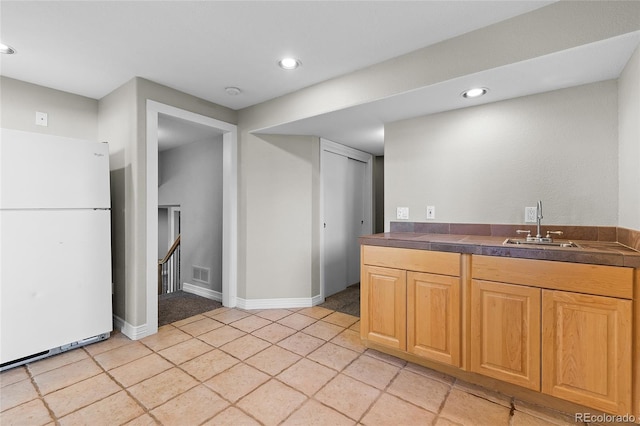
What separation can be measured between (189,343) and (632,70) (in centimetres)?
367

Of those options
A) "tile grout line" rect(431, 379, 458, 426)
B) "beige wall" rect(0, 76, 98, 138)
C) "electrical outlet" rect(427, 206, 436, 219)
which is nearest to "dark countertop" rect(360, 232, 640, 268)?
"electrical outlet" rect(427, 206, 436, 219)

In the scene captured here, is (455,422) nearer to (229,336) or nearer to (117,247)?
(229,336)

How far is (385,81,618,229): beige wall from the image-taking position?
1.99 metres

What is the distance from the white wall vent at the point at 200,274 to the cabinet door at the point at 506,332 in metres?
3.43

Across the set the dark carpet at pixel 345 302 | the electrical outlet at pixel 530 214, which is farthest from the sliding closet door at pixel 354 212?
the electrical outlet at pixel 530 214

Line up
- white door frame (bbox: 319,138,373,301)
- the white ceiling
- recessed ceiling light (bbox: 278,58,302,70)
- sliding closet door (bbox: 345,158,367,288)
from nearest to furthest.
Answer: the white ceiling
recessed ceiling light (bbox: 278,58,302,70)
white door frame (bbox: 319,138,373,301)
sliding closet door (bbox: 345,158,367,288)

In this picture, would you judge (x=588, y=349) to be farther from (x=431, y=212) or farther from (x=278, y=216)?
(x=278, y=216)

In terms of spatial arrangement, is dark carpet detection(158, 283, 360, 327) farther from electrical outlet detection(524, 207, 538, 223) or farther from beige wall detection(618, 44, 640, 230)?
beige wall detection(618, 44, 640, 230)

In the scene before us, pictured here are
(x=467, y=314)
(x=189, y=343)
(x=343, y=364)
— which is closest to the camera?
(x=467, y=314)

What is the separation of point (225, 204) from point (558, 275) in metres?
3.16

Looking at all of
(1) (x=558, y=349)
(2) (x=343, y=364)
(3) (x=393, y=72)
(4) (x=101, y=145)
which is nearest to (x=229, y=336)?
(2) (x=343, y=364)

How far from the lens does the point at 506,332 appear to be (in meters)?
1.77

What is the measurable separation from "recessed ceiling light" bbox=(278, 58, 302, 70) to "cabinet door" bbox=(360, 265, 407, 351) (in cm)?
175

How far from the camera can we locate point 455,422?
1604 millimetres
